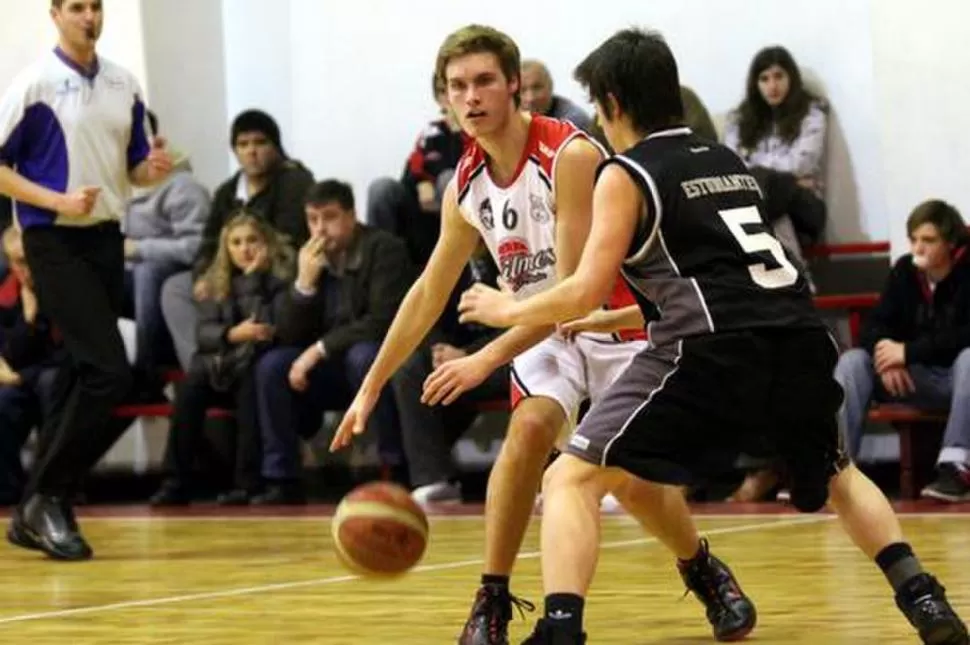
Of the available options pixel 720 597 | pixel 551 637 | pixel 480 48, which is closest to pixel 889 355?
pixel 720 597

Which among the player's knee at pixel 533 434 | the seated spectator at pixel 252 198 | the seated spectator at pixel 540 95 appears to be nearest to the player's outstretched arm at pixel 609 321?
the player's knee at pixel 533 434

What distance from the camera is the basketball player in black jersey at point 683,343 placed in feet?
14.7

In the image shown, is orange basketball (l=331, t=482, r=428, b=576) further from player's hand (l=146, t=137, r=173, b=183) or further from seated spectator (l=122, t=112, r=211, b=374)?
seated spectator (l=122, t=112, r=211, b=374)

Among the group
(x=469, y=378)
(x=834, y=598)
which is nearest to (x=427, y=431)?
(x=834, y=598)

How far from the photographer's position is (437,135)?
11539 mm

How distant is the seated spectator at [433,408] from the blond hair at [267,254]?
3.40ft

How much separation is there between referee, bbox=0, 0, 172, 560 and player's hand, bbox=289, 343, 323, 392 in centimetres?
250

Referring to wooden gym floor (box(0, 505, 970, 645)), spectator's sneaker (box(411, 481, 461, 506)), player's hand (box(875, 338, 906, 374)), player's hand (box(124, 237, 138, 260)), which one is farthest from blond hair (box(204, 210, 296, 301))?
player's hand (box(875, 338, 906, 374))

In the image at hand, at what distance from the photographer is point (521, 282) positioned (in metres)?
5.36

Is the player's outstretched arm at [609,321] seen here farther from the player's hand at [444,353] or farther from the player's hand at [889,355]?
the player's hand at [444,353]

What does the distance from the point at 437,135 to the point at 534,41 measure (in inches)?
40.8

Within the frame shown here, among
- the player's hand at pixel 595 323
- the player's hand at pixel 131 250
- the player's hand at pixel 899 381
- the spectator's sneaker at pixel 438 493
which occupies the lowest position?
the spectator's sneaker at pixel 438 493

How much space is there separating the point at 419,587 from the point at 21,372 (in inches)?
222

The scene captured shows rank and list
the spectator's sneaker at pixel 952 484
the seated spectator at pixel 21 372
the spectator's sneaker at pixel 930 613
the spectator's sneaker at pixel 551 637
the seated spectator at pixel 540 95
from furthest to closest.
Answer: the seated spectator at pixel 21 372, the seated spectator at pixel 540 95, the spectator's sneaker at pixel 952 484, the spectator's sneaker at pixel 930 613, the spectator's sneaker at pixel 551 637
